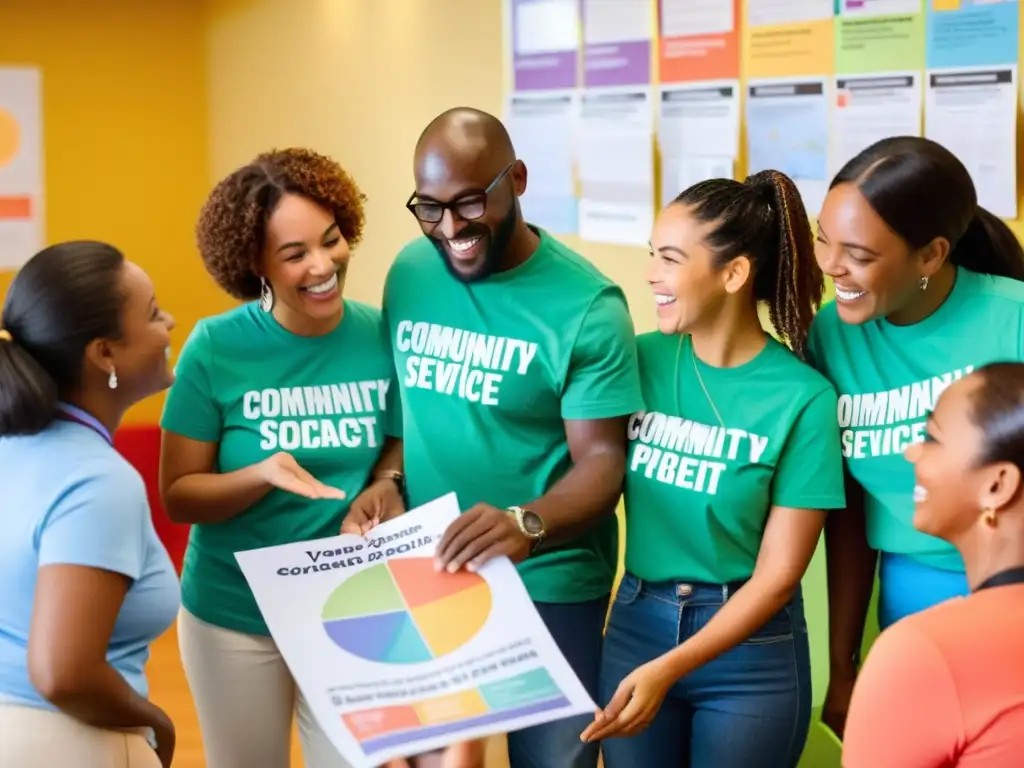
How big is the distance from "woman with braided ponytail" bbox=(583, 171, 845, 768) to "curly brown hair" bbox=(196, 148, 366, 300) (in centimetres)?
61

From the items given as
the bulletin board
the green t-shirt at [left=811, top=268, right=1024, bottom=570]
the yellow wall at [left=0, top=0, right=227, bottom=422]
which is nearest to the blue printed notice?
the bulletin board

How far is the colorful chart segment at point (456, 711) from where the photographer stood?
168cm

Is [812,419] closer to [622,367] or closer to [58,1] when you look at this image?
[622,367]

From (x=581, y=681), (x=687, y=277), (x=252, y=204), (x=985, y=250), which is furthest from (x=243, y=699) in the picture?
(x=985, y=250)

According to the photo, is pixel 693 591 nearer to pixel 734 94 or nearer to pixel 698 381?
pixel 698 381

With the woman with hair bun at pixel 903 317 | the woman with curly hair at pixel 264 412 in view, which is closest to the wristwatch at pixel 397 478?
the woman with curly hair at pixel 264 412

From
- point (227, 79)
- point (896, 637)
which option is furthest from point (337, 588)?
point (227, 79)

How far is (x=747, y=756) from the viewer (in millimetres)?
1899

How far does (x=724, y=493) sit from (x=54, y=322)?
0.99 metres

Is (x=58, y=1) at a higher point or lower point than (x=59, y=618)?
higher

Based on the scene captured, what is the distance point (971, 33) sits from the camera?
2654 millimetres

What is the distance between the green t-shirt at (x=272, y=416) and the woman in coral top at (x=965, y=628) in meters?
1.02

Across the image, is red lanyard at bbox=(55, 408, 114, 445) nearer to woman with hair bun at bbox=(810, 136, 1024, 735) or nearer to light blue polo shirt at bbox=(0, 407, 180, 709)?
light blue polo shirt at bbox=(0, 407, 180, 709)

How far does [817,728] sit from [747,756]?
107 cm
